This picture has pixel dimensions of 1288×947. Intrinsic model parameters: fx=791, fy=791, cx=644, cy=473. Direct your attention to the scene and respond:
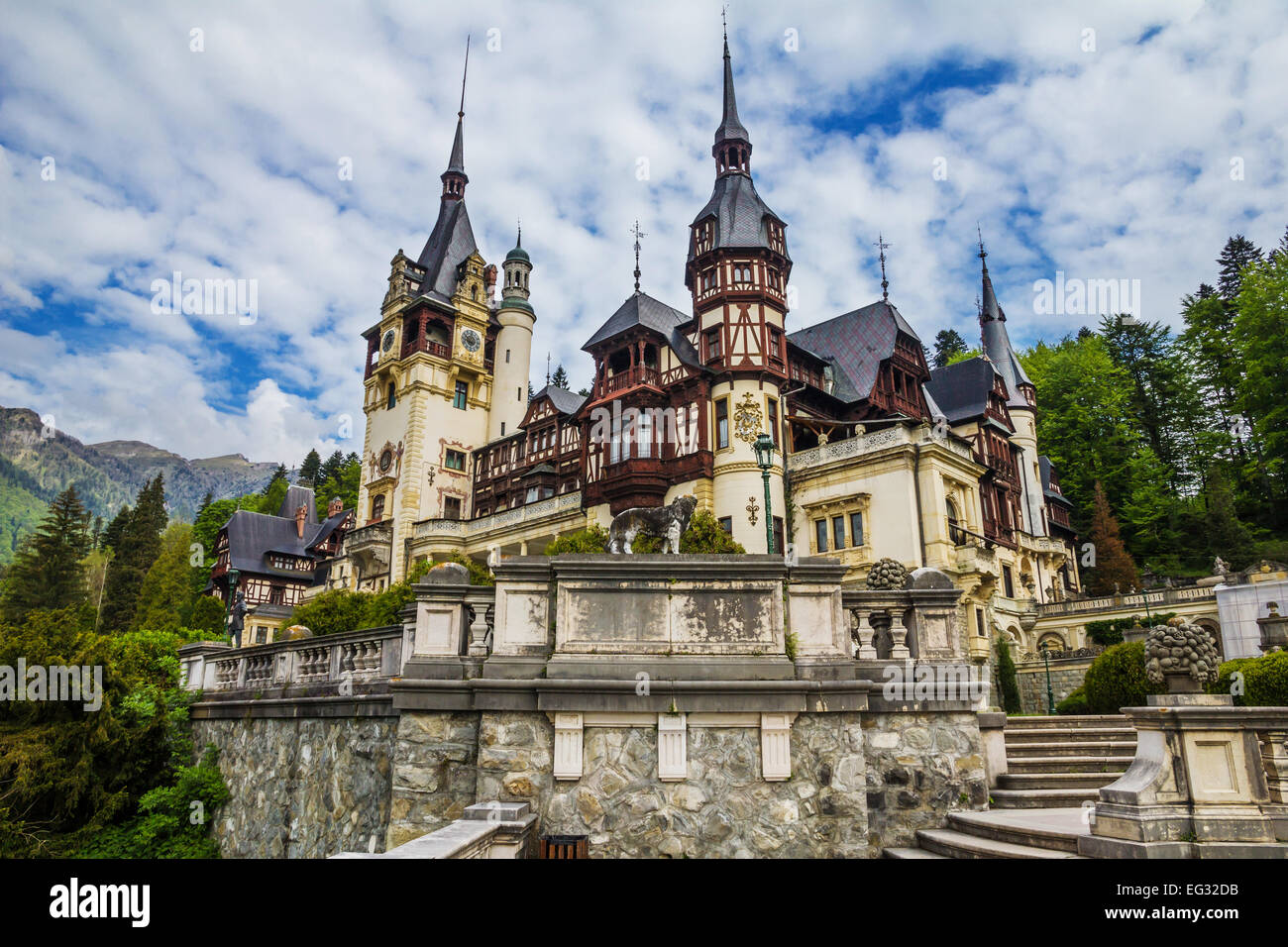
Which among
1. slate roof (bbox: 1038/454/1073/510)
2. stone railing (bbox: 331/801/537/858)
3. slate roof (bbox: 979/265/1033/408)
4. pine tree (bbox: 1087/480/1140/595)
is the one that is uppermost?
slate roof (bbox: 979/265/1033/408)

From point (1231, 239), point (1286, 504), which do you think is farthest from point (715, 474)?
point (1231, 239)

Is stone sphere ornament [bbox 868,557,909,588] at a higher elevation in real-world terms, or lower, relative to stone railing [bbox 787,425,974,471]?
lower

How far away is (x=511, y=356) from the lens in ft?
180

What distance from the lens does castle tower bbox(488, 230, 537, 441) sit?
175ft

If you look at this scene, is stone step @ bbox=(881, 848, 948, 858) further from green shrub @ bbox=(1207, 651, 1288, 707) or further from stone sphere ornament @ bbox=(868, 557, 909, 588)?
green shrub @ bbox=(1207, 651, 1288, 707)

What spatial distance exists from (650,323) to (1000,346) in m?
24.8

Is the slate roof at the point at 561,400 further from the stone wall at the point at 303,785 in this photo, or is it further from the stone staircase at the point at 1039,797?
the stone staircase at the point at 1039,797

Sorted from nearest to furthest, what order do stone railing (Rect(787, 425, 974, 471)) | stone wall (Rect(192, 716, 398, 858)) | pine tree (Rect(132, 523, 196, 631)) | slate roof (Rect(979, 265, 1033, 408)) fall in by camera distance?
stone wall (Rect(192, 716, 398, 858)), stone railing (Rect(787, 425, 974, 471)), slate roof (Rect(979, 265, 1033, 408)), pine tree (Rect(132, 523, 196, 631))

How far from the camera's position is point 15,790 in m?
12.3

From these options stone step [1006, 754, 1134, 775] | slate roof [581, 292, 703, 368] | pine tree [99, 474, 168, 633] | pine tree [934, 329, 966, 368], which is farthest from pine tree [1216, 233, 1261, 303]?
pine tree [99, 474, 168, 633]

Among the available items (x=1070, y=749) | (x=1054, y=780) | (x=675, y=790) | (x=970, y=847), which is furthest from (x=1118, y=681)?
(x=675, y=790)

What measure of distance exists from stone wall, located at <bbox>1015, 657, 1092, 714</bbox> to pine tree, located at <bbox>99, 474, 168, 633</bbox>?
61.5m

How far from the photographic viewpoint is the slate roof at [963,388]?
1676 inches

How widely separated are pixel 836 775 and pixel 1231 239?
73.7m
